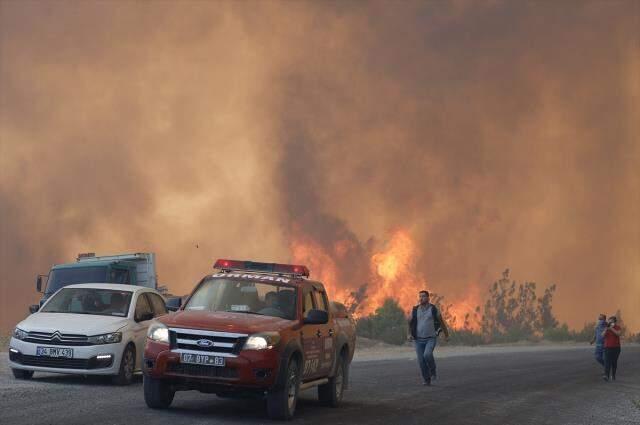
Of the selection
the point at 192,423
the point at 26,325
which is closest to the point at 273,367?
the point at 192,423

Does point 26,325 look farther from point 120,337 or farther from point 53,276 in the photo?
point 53,276

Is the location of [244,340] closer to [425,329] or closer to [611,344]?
[425,329]

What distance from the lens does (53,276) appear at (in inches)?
1198

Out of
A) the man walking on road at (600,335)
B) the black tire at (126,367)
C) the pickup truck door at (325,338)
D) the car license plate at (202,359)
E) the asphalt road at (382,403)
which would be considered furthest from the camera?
the man walking on road at (600,335)

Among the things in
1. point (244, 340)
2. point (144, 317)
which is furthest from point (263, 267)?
point (144, 317)

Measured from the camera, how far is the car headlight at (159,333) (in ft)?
49.4

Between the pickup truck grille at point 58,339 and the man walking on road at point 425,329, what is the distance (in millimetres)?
8036

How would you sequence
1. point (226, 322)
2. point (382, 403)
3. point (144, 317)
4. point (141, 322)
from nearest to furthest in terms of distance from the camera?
point (226, 322) < point (382, 403) < point (141, 322) < point (144, 317)

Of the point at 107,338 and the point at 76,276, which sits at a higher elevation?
the point at 76,276

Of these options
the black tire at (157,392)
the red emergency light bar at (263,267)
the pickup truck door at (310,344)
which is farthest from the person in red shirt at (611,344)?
the black tire at (157,392)

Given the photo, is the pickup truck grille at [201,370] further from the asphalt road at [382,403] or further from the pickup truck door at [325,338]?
the pickup truck door at [325,338]

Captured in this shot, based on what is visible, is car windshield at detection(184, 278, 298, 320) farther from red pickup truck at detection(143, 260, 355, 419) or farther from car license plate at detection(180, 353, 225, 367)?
car license plate at detection(180, 353, 225, 367)

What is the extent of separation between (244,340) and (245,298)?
1.50 m

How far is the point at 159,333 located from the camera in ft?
49.7
